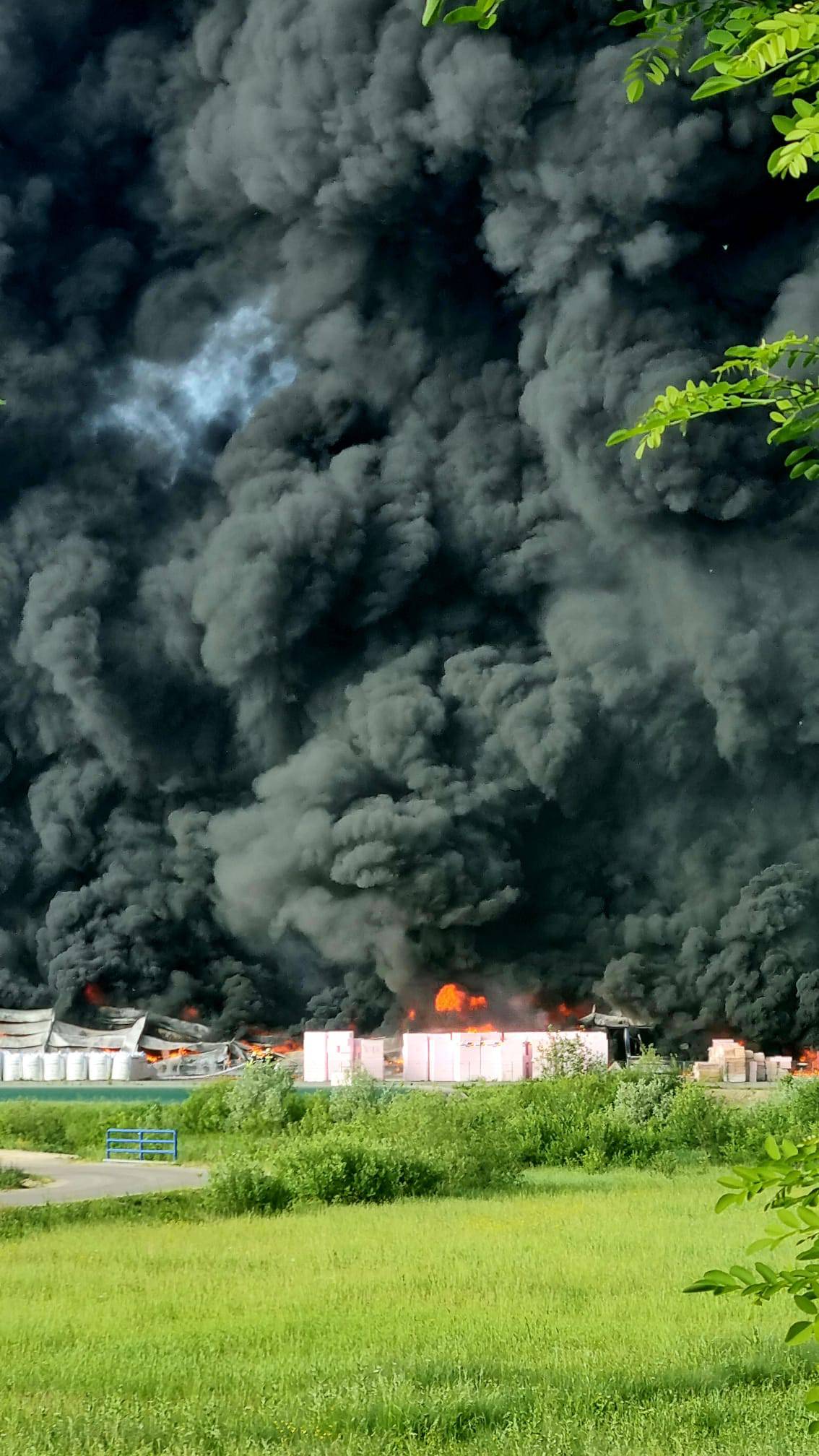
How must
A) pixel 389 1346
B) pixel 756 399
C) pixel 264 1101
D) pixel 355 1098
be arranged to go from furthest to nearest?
pixel 264 1101 → pixel 355 1098 → pixel 389 1346 → pixel 756 399

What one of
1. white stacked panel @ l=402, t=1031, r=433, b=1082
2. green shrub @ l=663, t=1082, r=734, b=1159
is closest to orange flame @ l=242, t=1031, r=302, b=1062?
white stacked panel @ l=402, t=1031, r=433, b=1082

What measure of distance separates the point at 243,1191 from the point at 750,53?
582 inches

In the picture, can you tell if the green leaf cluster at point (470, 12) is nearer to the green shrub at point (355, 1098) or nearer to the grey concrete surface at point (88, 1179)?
the grey concrete surface at point (88, 1179)

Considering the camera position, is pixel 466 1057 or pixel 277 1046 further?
pixel 277 1046

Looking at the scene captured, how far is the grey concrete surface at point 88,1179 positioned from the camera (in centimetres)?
1551

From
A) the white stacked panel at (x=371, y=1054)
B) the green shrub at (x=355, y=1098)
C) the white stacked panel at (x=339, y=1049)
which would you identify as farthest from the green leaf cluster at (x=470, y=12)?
the white stacked panel at (x=339, y=1049)

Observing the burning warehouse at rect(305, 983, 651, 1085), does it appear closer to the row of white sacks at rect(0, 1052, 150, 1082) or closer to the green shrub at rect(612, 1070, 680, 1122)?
the row of white sacks at rect(0, 1052, 150, 1082)

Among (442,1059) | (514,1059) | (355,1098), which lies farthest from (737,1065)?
(355,1098)

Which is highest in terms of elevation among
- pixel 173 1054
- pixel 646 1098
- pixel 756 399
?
pixel 756 399

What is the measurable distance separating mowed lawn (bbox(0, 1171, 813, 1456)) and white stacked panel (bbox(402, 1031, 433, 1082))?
4096 centimetres

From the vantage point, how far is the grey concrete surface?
15508 millimetres

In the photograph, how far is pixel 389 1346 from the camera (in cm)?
792

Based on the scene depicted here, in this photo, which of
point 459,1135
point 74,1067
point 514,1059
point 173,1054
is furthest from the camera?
point 173,1054

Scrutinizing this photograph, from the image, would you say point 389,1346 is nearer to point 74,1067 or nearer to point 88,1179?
point 88,1179
